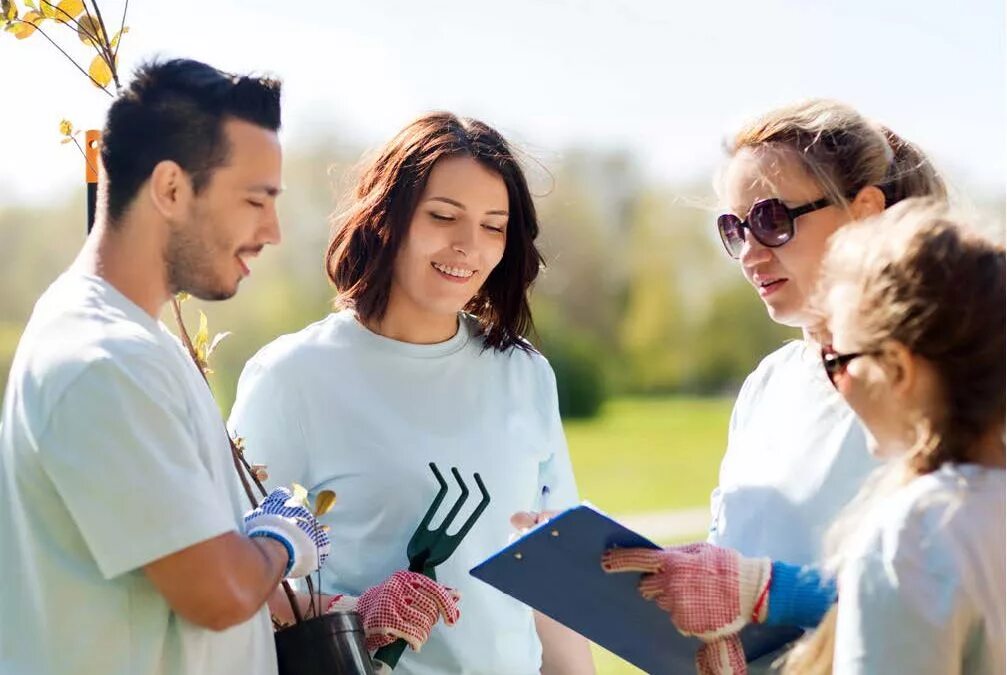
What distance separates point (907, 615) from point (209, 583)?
35.7 inches

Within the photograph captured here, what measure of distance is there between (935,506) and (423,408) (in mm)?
1306

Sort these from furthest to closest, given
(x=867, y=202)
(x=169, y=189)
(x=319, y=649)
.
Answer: (x=867, y=202) → (x=319, y=649) → (x=169, y=189)

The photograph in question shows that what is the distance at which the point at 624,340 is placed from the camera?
43.1 m

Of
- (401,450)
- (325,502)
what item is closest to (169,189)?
(325,502)

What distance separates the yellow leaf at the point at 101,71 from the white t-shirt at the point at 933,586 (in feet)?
4.91

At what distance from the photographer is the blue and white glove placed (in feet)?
6.55

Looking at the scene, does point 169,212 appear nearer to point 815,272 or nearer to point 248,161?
point 248,161

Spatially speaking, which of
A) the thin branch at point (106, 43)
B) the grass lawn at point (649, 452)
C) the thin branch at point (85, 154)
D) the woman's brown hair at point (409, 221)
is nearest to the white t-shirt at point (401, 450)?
the woman's brown hair at point (409, 221)

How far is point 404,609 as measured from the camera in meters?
2.28

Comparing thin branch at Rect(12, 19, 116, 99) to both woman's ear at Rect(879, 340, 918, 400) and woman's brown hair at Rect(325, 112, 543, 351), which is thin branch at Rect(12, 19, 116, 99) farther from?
woman's ear at Rect(879, 340, 918, 400)

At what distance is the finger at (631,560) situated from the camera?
2.02 m

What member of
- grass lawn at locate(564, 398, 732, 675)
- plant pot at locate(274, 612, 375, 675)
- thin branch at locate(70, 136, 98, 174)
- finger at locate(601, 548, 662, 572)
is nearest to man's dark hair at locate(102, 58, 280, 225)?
thin branch at locate(70, 136, 98, 174)

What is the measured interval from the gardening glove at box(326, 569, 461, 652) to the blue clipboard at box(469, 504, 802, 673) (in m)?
0.18

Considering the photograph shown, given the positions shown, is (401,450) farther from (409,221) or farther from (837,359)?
(837,359)
